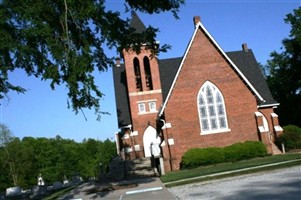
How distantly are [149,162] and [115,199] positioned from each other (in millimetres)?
15560

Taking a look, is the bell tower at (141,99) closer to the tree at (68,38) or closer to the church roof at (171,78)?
the church roof at (171,78)

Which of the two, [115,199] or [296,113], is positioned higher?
[296,113]

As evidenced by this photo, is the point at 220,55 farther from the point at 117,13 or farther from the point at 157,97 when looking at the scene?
the point at 117,13

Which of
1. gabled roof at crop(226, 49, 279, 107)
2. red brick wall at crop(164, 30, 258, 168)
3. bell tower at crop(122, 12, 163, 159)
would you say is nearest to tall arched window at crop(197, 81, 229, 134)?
red brick wall at crop(164, 30, 258, 168)

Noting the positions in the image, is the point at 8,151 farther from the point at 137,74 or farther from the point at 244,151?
the point at 244,151

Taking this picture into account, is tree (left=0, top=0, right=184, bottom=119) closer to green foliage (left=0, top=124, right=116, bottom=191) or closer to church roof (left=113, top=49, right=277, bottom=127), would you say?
church roof (left=113, top=49, right=277, bottom=127)

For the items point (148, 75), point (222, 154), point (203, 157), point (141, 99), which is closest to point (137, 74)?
point (148, 75)

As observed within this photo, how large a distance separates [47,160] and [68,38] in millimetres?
76934

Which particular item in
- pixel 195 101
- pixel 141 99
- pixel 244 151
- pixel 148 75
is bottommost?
pixel 244 151

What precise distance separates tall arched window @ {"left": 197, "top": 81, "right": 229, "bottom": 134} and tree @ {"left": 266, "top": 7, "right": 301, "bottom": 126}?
1811 cm

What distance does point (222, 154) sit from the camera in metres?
28.7

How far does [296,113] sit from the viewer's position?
47.4 metres

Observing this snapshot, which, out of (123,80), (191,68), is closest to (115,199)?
(191,68)

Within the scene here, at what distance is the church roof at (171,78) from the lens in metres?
37.1
